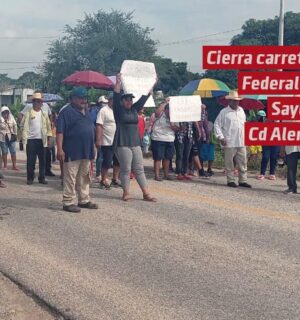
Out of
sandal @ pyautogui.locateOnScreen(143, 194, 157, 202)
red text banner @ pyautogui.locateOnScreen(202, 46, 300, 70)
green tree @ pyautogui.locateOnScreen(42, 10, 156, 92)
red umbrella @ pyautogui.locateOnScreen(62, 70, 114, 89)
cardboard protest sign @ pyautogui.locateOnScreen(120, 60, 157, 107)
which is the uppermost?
green tree @ pyautogui.locateOnScreen(42, 10, 156, 92)

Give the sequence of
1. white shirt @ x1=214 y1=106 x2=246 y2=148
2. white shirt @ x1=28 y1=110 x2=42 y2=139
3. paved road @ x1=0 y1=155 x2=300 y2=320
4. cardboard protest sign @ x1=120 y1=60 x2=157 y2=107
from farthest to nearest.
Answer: white shirt @ x1=28 y1=110 x2=42 y2=139, white shirt @ x1=214 y1=106 x2=246 y2=148, cardboard protest sign @ x1=120 y1=60 x2=157 y2=107, paved road @ x1=0 y1=155 x2=300 y2=320

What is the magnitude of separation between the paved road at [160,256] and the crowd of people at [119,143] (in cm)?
57

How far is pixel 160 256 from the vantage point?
663 centimetres

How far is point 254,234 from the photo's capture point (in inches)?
304

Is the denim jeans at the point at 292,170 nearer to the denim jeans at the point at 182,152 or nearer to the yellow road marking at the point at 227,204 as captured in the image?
the yellow road marking at the point at 227,204

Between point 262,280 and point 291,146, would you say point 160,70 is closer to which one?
point 291,146

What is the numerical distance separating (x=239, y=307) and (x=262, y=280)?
2.60 ft

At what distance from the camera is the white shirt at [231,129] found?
11707 mm

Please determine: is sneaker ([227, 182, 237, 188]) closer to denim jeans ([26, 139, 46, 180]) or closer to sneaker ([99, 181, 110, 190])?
sneaker ([99, 181, 110, 190])

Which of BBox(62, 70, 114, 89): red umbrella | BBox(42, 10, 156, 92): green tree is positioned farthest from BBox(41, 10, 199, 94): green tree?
BBox(62, 70, 114, 89): red umbrella

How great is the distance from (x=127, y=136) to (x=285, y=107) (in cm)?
368

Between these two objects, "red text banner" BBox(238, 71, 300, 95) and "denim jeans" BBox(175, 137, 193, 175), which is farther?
"denim jeans" BBox(175, 137, 193, 175)

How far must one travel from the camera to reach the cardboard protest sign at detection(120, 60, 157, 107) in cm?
988

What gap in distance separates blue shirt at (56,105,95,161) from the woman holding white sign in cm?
71
